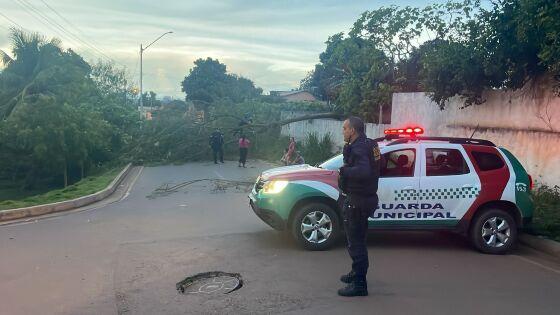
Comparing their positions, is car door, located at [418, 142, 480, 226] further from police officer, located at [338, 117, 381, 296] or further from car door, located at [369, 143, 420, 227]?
police officer, located at [338, 117, 381, 296]

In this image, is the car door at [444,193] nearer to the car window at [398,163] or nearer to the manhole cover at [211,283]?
the car window at [398,163]

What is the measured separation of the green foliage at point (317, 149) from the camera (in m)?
21.7

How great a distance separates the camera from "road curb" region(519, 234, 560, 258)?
7.27 meters

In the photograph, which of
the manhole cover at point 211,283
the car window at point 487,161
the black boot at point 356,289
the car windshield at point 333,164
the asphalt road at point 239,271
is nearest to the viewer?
the asphalt road at point 239,271

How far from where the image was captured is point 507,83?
38.3ft

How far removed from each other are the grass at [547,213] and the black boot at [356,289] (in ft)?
12.7

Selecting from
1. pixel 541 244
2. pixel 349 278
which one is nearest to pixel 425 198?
pixel 541 244

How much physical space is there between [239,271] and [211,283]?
1.79ft

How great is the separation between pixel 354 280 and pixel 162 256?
3015mm

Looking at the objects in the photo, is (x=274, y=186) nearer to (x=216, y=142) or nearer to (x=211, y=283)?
(x=211, y=283)

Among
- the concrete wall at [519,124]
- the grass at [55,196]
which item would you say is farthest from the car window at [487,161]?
the grass at [55,196]

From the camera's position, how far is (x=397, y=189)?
7328 millimetres

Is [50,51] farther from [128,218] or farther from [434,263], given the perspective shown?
[434,263]

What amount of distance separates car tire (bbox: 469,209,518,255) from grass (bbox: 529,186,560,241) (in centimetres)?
80
